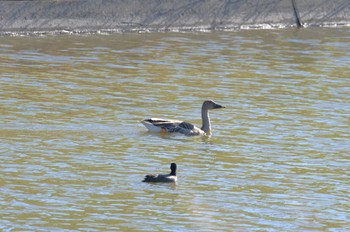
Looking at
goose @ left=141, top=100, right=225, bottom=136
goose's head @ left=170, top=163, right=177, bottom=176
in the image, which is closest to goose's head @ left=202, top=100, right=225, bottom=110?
goose @ left=141, top=100, right=225, bottom=136

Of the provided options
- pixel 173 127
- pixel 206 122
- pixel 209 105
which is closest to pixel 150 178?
pixel 173 127

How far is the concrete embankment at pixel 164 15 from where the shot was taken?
108 ft

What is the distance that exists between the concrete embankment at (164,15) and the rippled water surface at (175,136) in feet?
2.16

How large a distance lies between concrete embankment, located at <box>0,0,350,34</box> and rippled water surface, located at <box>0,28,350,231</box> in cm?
66

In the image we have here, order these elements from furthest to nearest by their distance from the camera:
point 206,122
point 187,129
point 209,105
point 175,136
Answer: point 209,105 → point 206,122 → point 187,129 → point 175,136

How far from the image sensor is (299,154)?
67.2 ft

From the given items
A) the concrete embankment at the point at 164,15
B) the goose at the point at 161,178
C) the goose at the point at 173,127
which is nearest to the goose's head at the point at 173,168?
the goose at the point at 161,178

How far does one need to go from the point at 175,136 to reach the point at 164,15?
13.0 meters

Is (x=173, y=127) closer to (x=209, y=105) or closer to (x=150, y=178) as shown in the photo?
(x=209, y=105)

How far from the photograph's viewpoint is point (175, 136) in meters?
22.1

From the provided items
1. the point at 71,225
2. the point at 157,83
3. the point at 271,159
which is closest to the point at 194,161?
the point at 271,159

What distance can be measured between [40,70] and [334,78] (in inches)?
251

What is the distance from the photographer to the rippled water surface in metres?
16.6

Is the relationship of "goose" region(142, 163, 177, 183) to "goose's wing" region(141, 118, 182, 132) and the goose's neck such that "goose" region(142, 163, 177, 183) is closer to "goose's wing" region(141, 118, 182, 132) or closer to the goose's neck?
"goose's wing" region(141, 118, 182, 132)
